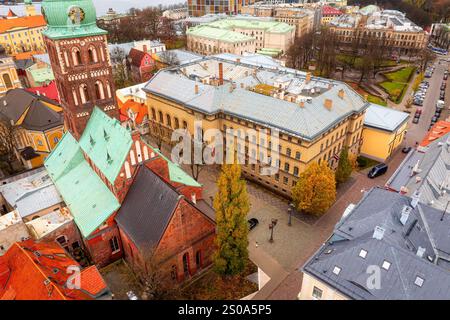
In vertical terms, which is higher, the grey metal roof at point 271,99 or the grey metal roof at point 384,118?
the grey metal roof at point 271,99

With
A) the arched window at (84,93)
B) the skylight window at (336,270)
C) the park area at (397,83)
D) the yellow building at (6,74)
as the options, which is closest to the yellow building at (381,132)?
the park area at (397,83)

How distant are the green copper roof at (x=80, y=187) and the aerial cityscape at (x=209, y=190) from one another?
20cm

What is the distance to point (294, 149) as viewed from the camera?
4909cm

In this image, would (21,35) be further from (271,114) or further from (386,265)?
(386,265)

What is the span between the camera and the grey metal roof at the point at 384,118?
2428 inches

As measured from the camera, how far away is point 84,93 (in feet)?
135

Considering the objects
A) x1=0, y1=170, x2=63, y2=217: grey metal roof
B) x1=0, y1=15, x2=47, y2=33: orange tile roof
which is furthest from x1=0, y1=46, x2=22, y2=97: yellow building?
x1=0, y1=15, x2=47, y2=33: orange tile roof

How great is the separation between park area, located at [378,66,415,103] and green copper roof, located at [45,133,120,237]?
284ft

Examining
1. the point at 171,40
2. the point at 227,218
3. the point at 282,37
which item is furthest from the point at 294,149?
the point at 171,40

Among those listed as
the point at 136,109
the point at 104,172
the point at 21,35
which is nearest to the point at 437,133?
the point at 104,172

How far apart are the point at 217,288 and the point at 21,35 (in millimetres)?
143223

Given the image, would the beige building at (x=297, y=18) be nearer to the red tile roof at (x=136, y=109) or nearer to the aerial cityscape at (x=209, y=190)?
the aerial cityscape at (x=209, y=190)
